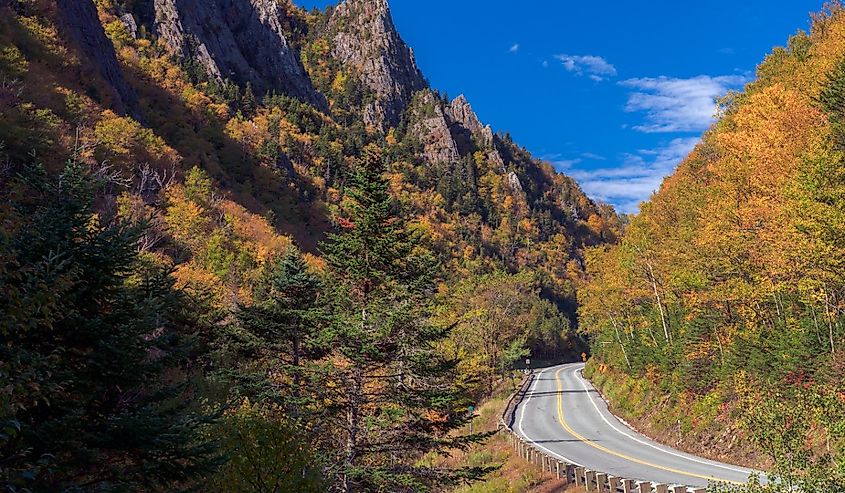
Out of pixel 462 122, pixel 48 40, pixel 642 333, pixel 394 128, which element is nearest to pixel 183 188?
pixel 48 40

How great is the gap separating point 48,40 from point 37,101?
41.4ft

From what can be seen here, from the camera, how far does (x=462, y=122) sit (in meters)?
187

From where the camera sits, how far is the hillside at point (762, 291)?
50.0 ft

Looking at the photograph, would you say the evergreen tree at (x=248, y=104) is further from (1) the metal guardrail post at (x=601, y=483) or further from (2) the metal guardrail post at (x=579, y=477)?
(1) the metal guardrail post at (x=601, y=483)

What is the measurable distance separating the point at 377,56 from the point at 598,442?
169 m

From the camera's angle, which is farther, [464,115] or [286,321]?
[464,115]

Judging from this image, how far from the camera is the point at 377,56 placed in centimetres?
17725

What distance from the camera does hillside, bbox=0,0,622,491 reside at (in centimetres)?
871

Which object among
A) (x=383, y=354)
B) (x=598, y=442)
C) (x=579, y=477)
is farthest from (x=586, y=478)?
(x=598, y=442)

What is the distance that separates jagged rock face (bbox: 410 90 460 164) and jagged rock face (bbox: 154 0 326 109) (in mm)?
34343

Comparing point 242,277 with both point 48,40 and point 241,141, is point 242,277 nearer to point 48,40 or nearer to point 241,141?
point 48,40

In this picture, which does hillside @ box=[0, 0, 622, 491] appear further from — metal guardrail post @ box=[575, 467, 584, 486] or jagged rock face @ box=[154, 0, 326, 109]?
metal guardrail post @ box=[575, 467, 584, 486]

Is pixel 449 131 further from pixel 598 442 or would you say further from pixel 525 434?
pixel 598 442

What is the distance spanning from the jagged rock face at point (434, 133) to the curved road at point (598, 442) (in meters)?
120
